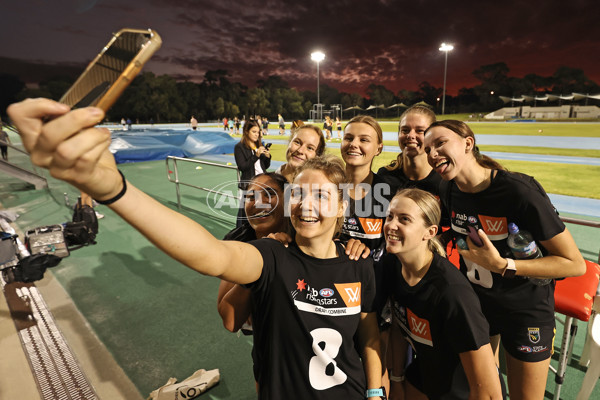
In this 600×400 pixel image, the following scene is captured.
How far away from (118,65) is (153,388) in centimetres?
294

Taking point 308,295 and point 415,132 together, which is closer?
point 308,295

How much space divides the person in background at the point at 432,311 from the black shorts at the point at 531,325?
49 cm

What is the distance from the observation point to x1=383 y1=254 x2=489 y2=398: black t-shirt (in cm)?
146

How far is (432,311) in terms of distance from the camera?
1.54 m

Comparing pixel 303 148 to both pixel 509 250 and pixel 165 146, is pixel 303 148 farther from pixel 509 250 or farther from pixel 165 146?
pixel 165 146

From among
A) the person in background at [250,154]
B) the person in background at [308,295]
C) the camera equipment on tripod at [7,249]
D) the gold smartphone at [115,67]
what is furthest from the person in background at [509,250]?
the camera equipment on tripod at [7,249]

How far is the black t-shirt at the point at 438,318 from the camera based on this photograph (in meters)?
1.46

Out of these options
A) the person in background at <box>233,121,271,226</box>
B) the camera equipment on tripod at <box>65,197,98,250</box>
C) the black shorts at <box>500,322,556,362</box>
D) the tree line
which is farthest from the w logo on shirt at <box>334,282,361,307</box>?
the tree line

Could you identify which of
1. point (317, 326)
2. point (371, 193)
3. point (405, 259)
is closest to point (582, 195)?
point (371, 193)

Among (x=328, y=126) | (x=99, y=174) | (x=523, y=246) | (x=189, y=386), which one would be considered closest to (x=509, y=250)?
(x=523, y=246)

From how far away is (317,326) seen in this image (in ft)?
4.79

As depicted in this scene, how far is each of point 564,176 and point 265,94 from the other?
6905 cm

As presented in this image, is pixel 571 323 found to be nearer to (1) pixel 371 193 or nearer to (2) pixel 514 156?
(1) pixel 371 193

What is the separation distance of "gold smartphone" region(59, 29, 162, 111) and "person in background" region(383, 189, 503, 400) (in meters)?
1.39
